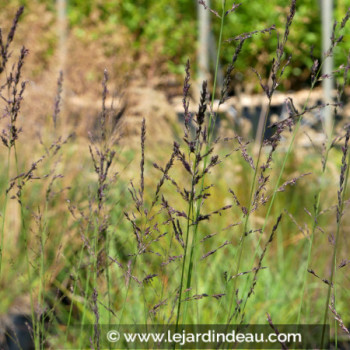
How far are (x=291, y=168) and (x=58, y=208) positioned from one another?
146 cm

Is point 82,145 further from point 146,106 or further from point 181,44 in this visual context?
point 181,44

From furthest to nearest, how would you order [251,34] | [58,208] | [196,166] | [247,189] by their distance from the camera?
[247,189], [58,208], [251,34], [196,166]

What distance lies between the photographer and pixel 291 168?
164 inches

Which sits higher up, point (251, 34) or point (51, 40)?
point (51, 40)

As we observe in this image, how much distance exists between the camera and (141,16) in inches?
421

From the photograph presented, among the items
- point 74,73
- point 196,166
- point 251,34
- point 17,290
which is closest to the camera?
point 196,166

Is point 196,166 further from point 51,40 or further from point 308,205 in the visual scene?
point 51,40

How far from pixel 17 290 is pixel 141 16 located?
7929 mm

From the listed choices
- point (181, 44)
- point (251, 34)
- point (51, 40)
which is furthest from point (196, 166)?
point (51, 40)

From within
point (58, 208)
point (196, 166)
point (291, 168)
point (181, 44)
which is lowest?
point (196, 166)

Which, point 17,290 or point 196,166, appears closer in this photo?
point 196,166

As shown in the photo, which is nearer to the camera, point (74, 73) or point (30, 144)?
point (30, 144)

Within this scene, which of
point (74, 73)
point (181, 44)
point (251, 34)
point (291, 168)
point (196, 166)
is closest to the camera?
point (196, 166)

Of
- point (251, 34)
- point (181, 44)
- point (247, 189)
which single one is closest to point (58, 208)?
point (247, 189)
